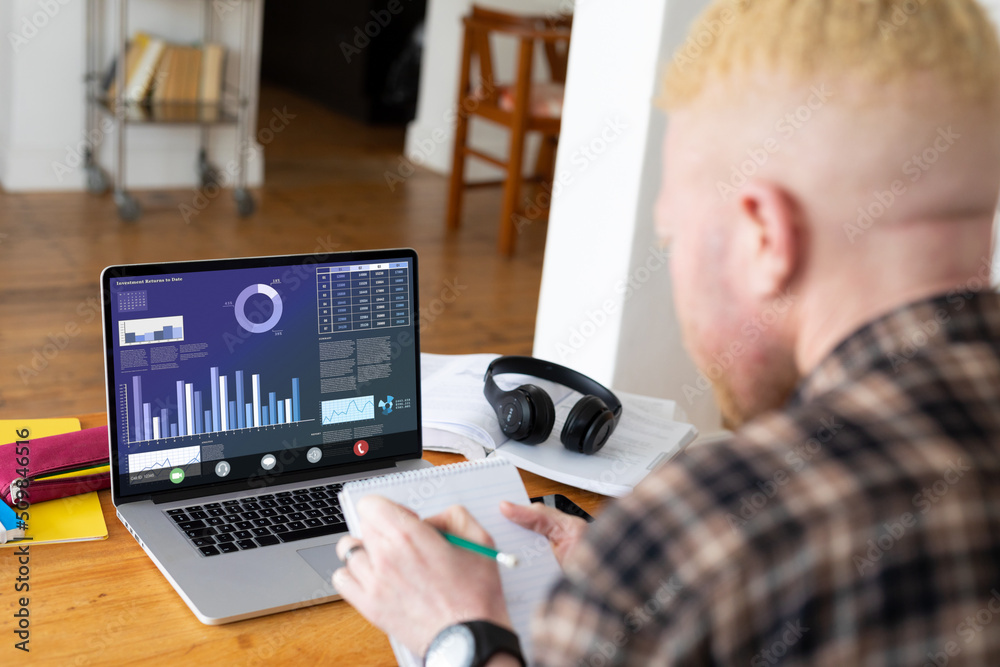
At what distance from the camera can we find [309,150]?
557cm

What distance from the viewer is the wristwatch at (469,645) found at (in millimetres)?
696

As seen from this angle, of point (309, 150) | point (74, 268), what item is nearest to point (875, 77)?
point (74, 268)

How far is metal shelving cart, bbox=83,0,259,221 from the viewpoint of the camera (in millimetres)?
4023

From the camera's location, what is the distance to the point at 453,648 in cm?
70

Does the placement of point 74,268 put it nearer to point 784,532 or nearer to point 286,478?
point 286,478

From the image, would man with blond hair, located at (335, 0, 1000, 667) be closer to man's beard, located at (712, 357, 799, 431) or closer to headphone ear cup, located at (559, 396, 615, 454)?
man's beard, located at (712, 357, 799, 431)

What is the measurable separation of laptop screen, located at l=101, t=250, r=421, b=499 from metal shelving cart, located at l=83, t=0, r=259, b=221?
3.18 metres

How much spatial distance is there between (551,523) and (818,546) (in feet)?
1.50

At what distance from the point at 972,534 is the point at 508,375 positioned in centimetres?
96
